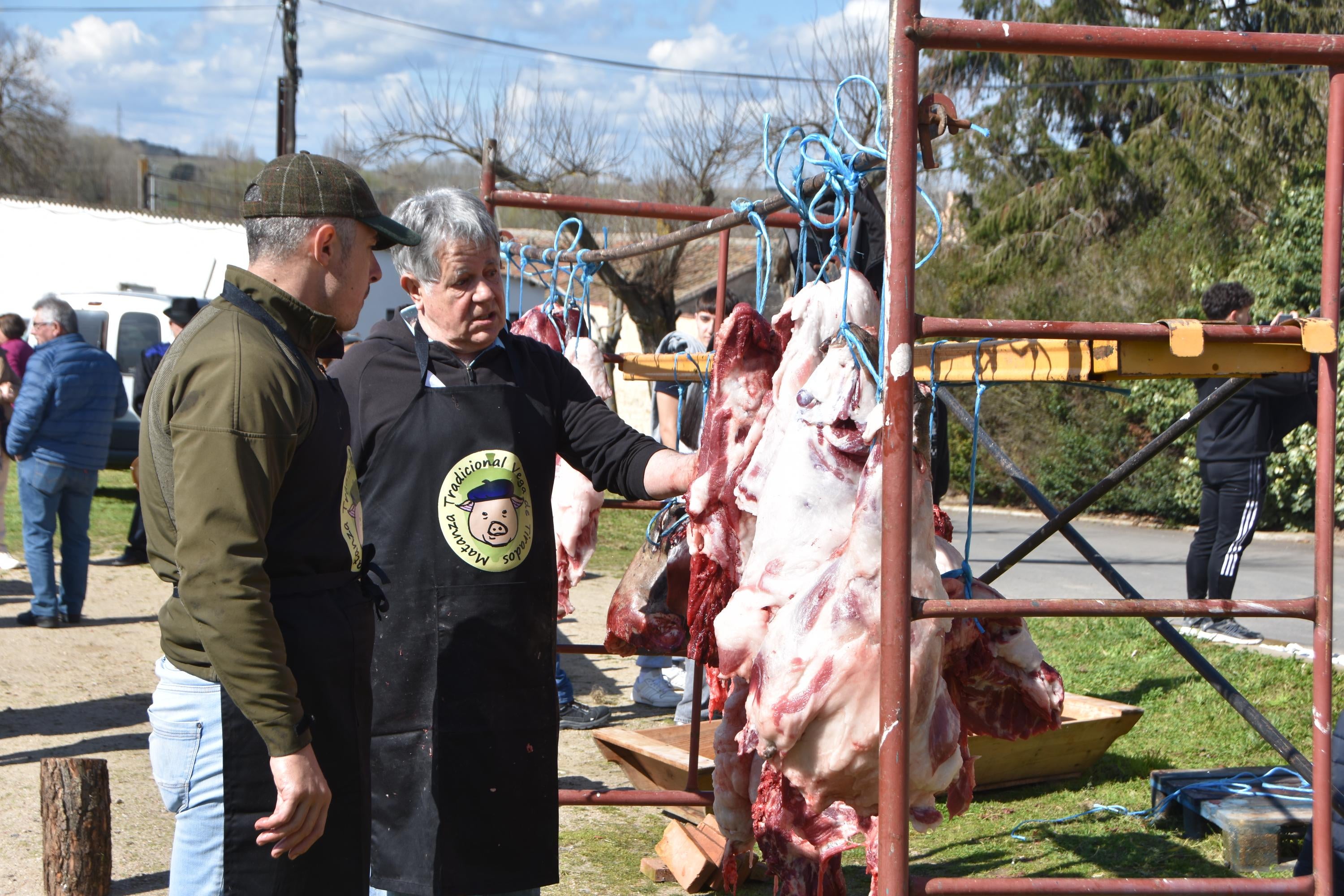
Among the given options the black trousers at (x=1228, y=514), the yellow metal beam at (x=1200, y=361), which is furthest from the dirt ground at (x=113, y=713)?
the black trousers at (x=1228, y=514)

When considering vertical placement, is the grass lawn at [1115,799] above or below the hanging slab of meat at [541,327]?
below

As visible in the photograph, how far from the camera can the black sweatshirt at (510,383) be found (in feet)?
8.70

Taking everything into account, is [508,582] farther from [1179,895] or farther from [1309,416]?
[1309,416]

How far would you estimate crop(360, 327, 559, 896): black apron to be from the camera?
2.60m

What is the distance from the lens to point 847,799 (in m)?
2.20

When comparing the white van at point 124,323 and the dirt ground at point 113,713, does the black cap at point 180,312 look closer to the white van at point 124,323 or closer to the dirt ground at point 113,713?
the dirt ground at point 113,713

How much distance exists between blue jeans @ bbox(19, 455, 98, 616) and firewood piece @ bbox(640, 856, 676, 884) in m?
5.06

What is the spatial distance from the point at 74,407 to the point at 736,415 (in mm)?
6040

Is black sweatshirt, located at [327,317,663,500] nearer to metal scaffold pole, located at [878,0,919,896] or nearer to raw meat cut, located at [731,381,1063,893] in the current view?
raw meat cut, located at [731,381,1063,893]

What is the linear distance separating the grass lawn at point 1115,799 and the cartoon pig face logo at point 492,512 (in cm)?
178

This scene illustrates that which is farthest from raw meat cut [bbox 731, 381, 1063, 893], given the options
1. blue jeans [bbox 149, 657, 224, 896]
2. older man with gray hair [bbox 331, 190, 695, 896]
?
blue jeans [bbox 149, 657, 224, 896]

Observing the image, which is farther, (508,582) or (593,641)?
(593,641)

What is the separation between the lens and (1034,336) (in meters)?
1.87

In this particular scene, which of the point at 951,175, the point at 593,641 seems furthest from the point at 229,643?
the point at 951,175
